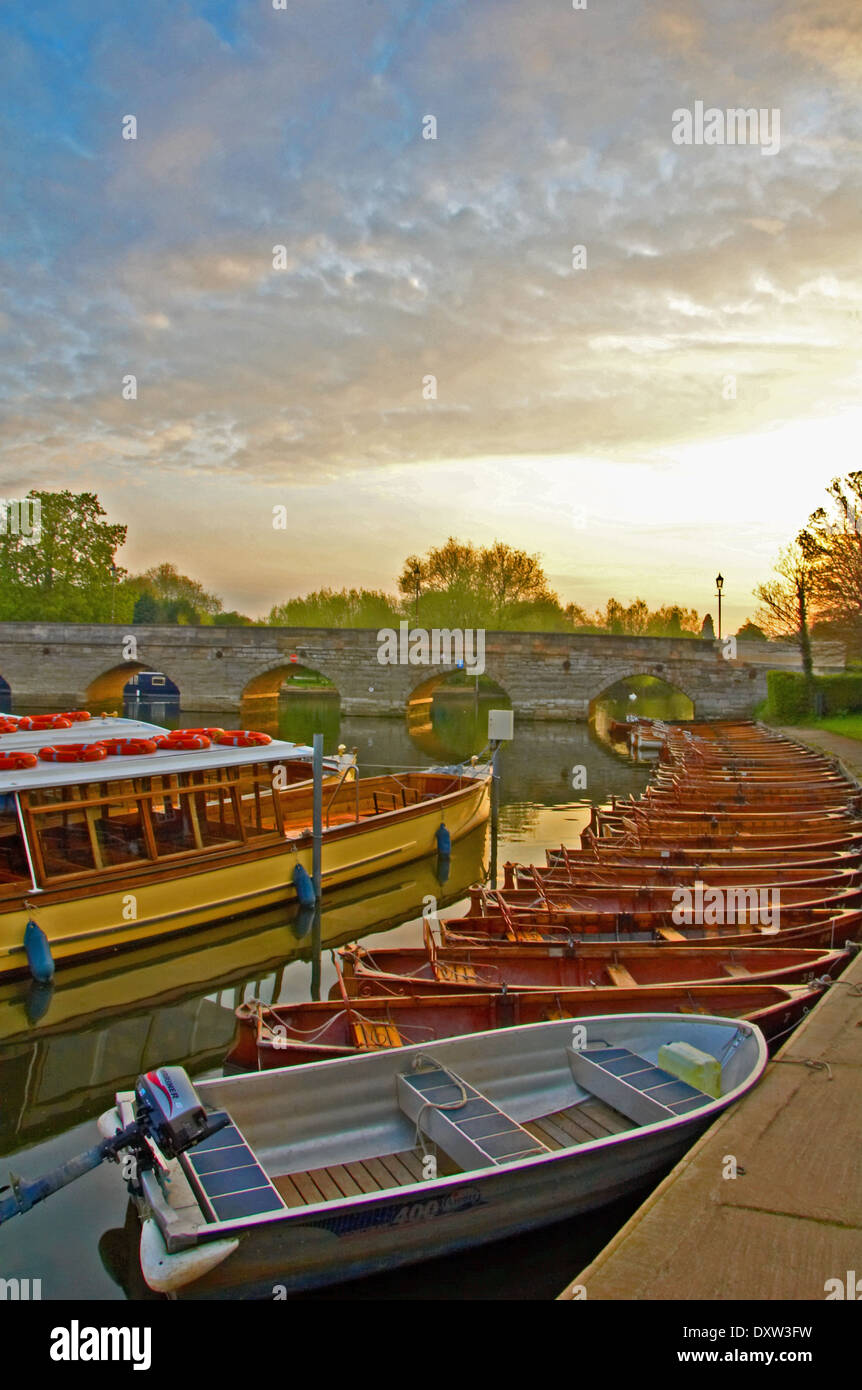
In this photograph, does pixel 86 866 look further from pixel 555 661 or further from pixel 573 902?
pixel 555 661

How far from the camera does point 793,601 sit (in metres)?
33.2

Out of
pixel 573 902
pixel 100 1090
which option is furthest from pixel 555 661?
pixel 100 1090

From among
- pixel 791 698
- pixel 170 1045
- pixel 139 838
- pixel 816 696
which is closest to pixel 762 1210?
pixel 170 1045

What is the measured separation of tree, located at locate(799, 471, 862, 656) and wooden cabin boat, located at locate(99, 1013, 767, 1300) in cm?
2272

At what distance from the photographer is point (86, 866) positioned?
10.2 meters

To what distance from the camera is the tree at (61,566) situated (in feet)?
184

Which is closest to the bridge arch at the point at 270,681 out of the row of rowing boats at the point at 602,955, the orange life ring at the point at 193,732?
the orange life ring at the point at 193,732

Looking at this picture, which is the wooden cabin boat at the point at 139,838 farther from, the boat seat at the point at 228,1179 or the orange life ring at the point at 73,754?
the boat seat at the point at 228,1179

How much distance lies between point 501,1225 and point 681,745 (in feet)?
70.8

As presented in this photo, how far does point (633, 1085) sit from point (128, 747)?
304 inches

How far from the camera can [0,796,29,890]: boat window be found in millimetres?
9828

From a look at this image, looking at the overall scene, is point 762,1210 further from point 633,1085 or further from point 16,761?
point 16,761
